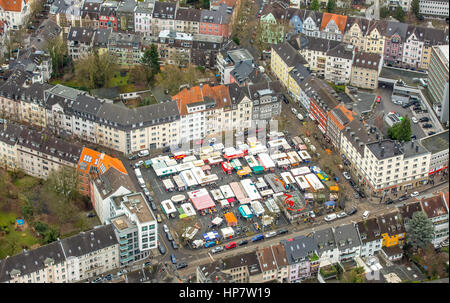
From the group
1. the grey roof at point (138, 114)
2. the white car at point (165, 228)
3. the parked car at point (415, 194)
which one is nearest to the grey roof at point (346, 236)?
the parked car at point (415, 194)

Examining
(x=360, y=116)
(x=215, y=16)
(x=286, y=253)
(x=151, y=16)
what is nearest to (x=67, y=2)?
(x=151, y=16)

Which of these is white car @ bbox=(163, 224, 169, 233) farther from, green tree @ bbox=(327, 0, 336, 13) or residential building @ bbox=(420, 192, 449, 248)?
green tree @ bbox=(327, 0, 336, 13)

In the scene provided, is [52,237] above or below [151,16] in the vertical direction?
below

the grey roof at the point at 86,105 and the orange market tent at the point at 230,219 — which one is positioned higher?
the grey roof at the point at 86,105

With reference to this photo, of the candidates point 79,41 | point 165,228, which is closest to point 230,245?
point 165,228

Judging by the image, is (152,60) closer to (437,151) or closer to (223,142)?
(223,142)

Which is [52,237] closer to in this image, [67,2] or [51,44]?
[51,44]

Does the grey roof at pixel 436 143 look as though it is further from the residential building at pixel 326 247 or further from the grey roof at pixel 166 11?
the grey roof at pixel 166 11
